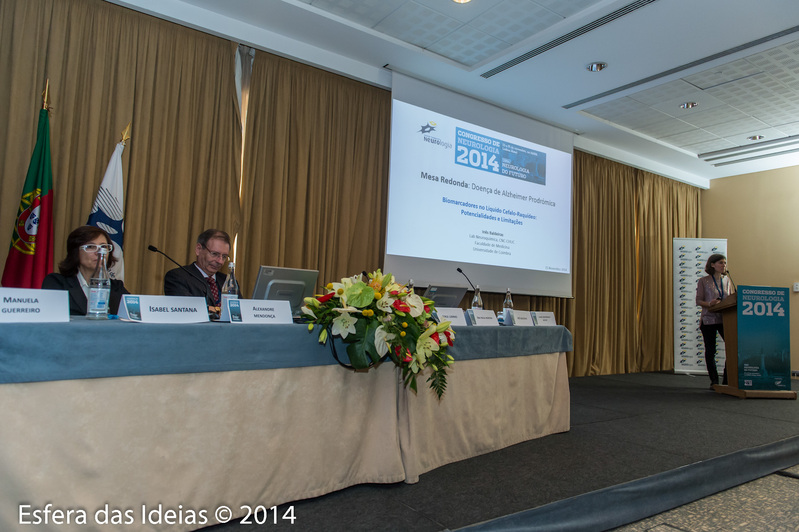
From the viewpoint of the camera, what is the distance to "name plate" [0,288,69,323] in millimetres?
1351

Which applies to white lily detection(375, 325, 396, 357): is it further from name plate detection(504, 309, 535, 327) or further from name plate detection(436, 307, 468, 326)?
name plate detection(504, 309, 535, 327)

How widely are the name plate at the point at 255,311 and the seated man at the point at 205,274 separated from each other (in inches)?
34.1

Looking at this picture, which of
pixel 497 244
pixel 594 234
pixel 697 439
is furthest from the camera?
pixel 594 234

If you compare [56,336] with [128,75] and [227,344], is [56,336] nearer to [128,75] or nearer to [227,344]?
[227,344]

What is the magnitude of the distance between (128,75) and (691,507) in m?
4.16

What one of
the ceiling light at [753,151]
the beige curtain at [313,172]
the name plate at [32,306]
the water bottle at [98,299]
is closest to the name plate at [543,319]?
the beige curtain at [313,172]

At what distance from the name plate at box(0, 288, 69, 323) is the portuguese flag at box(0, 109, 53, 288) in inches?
78.5

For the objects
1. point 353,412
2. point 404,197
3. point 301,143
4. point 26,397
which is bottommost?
point 353,412

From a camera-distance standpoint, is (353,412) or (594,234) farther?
(594,234)

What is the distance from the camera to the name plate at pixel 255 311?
1.80m

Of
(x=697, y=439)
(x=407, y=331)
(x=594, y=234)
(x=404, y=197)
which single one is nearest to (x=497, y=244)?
(x=404, y=197)

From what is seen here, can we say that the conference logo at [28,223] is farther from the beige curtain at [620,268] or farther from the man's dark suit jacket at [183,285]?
the beige curtain at [620,268]

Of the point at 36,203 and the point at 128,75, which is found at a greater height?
the point at 128,75

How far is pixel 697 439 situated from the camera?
119 inches
